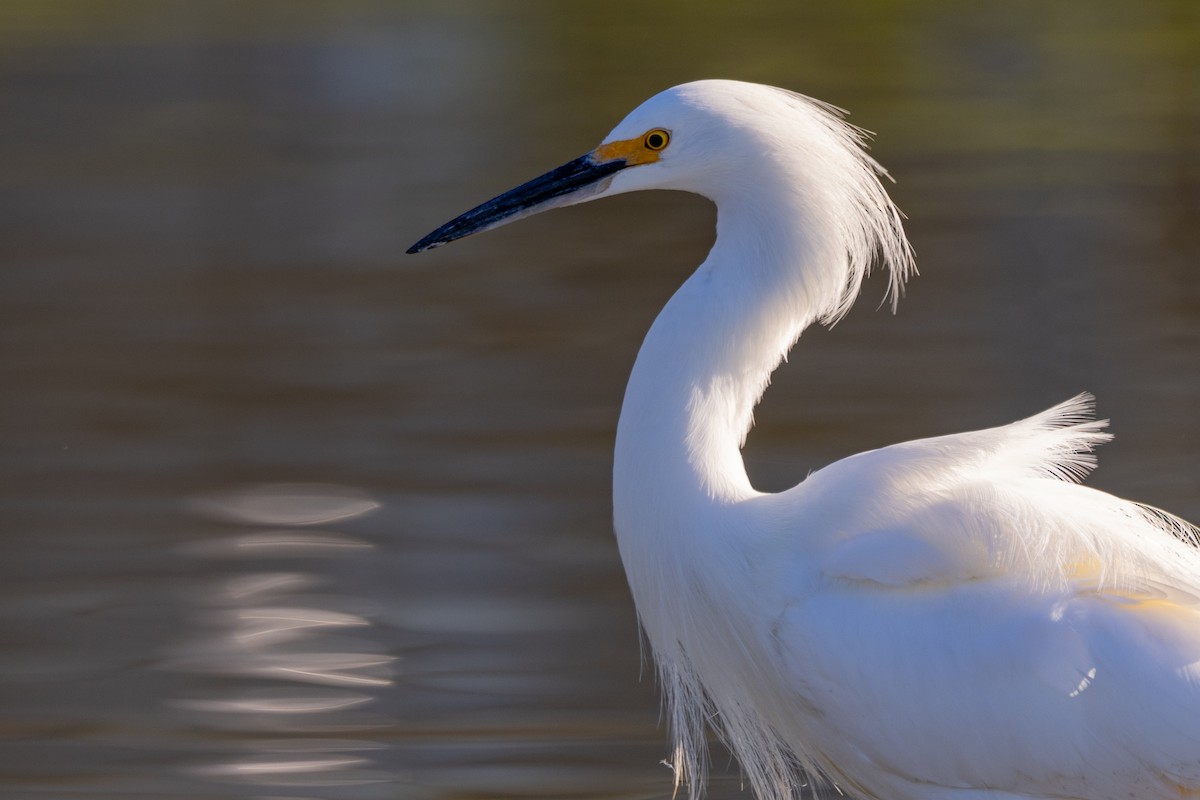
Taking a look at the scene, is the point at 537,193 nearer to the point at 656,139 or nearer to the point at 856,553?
the point at 656,139

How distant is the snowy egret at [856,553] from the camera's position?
9.99ft

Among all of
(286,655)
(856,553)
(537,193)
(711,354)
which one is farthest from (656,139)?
(286,655)

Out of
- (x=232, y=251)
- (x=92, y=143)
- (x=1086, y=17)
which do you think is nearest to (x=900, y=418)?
(x=232, y=251)

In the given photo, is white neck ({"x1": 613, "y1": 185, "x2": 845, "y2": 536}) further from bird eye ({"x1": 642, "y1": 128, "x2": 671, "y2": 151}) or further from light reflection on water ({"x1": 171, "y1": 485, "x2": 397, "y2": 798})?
light reflection on water ({"x1": 171, "y1": 485, "x2": 397, "y2": 798})

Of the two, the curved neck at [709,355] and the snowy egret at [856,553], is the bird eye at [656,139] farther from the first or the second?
the curved neck at [709,355]

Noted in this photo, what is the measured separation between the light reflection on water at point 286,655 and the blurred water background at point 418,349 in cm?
1

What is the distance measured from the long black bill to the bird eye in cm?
6

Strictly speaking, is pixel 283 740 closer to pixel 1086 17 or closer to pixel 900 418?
pixel 900 418

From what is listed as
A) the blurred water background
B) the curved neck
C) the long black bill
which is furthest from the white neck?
the blurred water background

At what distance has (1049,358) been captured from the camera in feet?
22.1

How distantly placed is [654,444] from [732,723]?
2.26 feet

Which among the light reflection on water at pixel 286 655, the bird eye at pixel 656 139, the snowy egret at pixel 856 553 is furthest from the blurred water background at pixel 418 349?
the bird eye at pixel 656 139

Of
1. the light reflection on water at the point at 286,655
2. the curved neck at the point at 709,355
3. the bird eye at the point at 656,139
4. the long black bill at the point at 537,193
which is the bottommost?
the light reflection on water at the point at 286,655

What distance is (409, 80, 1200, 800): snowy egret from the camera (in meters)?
3.04
